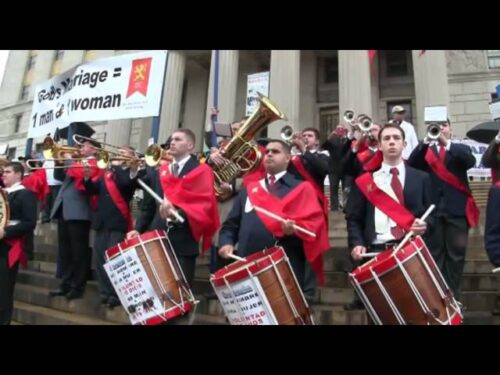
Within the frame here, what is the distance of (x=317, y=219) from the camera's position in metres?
3.58

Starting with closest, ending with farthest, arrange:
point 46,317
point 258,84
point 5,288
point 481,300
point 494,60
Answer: point 481,300 < point 5,288 < point 46,317 < point 258,84 < point 494,60

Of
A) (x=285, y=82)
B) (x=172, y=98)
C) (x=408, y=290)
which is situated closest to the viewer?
(x=408, y=290)

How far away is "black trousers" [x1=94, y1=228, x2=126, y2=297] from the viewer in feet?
18.4

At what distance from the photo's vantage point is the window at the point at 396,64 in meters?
24.2

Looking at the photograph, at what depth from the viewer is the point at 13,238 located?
505 centimetres

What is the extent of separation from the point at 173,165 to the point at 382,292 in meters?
2.53

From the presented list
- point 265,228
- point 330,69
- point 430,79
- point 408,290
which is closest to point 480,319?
point 408,290

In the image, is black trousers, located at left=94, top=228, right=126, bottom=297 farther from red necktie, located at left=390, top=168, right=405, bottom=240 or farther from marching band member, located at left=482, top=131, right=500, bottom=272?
marching band member, located at left=482, top=131, right=500, bottom=272

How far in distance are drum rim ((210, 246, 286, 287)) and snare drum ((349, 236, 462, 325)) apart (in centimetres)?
64

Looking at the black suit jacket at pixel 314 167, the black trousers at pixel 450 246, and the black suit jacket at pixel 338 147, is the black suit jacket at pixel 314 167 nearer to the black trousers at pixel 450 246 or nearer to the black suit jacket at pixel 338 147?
the black suit jacket at pixel 338 147

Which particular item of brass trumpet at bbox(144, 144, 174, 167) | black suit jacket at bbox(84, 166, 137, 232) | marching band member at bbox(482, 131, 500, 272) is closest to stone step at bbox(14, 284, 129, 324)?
black suit jacket at bbox(84, 166, 137, 232)

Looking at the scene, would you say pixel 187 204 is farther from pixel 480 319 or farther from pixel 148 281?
pixel 480 319

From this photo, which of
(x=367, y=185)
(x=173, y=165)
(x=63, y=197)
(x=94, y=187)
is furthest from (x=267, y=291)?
(x=63, y=197)

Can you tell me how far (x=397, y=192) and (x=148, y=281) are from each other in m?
2.27
